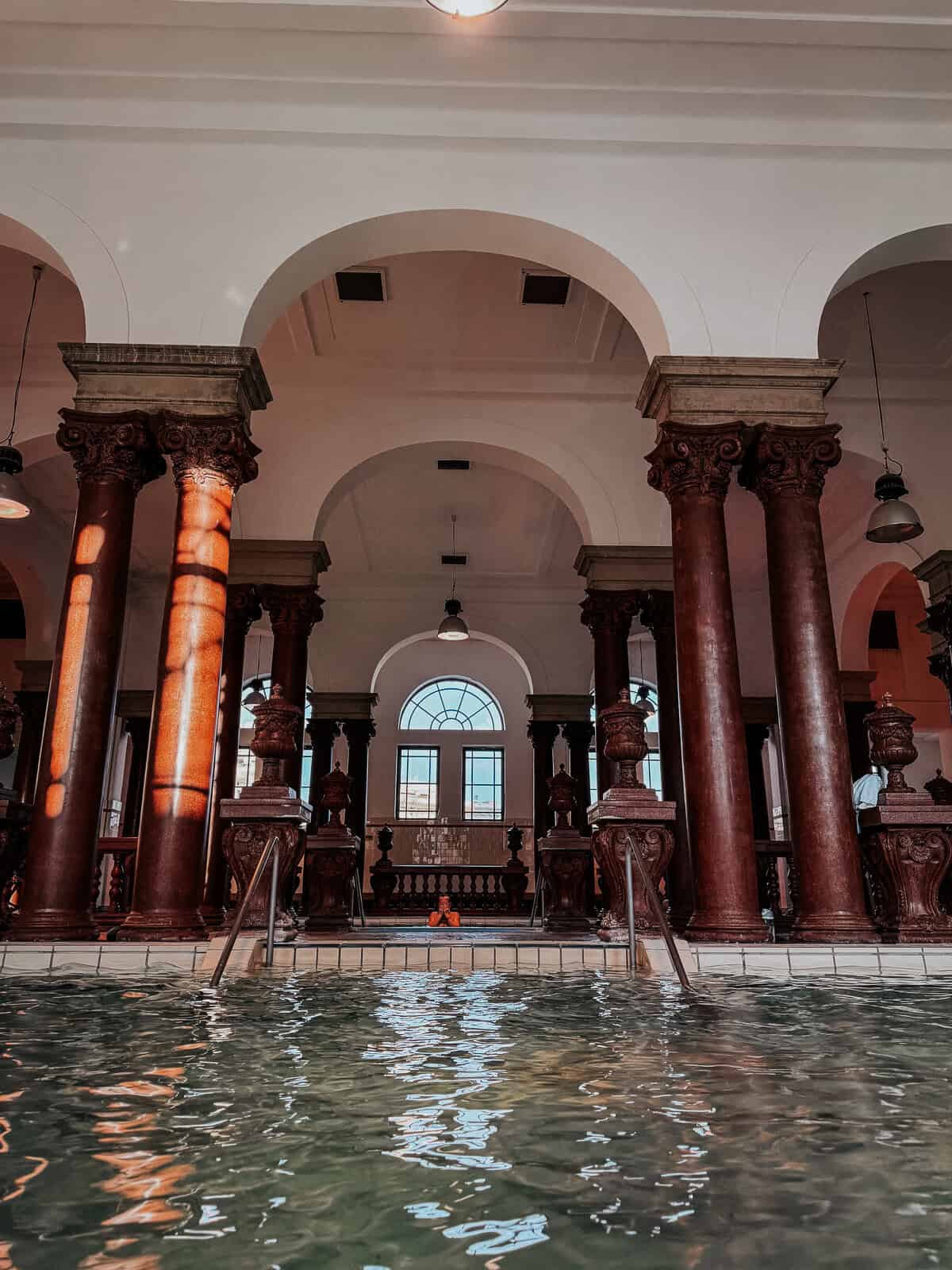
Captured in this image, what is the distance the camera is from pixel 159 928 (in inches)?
244

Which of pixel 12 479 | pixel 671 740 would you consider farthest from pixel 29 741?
pixel 671 740

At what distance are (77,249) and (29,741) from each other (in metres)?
9.39

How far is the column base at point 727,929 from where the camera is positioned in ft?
20.7

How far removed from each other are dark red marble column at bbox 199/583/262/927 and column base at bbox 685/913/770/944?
16.6 feet

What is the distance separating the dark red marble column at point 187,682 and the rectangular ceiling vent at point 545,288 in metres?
3.76

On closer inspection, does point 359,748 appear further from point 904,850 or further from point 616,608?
point 904,850

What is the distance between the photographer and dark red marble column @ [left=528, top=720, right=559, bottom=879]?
51.4 ft

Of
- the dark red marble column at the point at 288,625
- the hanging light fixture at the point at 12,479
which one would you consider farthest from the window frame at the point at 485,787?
the hanging light fixture at the point at 12,479

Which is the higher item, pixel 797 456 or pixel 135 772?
pixel 797 456

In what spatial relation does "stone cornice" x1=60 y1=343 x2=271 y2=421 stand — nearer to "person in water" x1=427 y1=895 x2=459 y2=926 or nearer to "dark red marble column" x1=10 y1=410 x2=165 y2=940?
"dark red marble column" x1=10 y1=410 x2=165 y2=940

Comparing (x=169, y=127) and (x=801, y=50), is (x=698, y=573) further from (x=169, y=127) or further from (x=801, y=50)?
(x=169, y=127)

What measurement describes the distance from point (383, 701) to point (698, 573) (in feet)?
57.4

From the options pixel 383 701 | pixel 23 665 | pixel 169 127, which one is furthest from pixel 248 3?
pixel 383 701

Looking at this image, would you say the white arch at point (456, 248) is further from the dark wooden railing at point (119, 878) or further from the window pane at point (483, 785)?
the window pane at point (483, 785)
